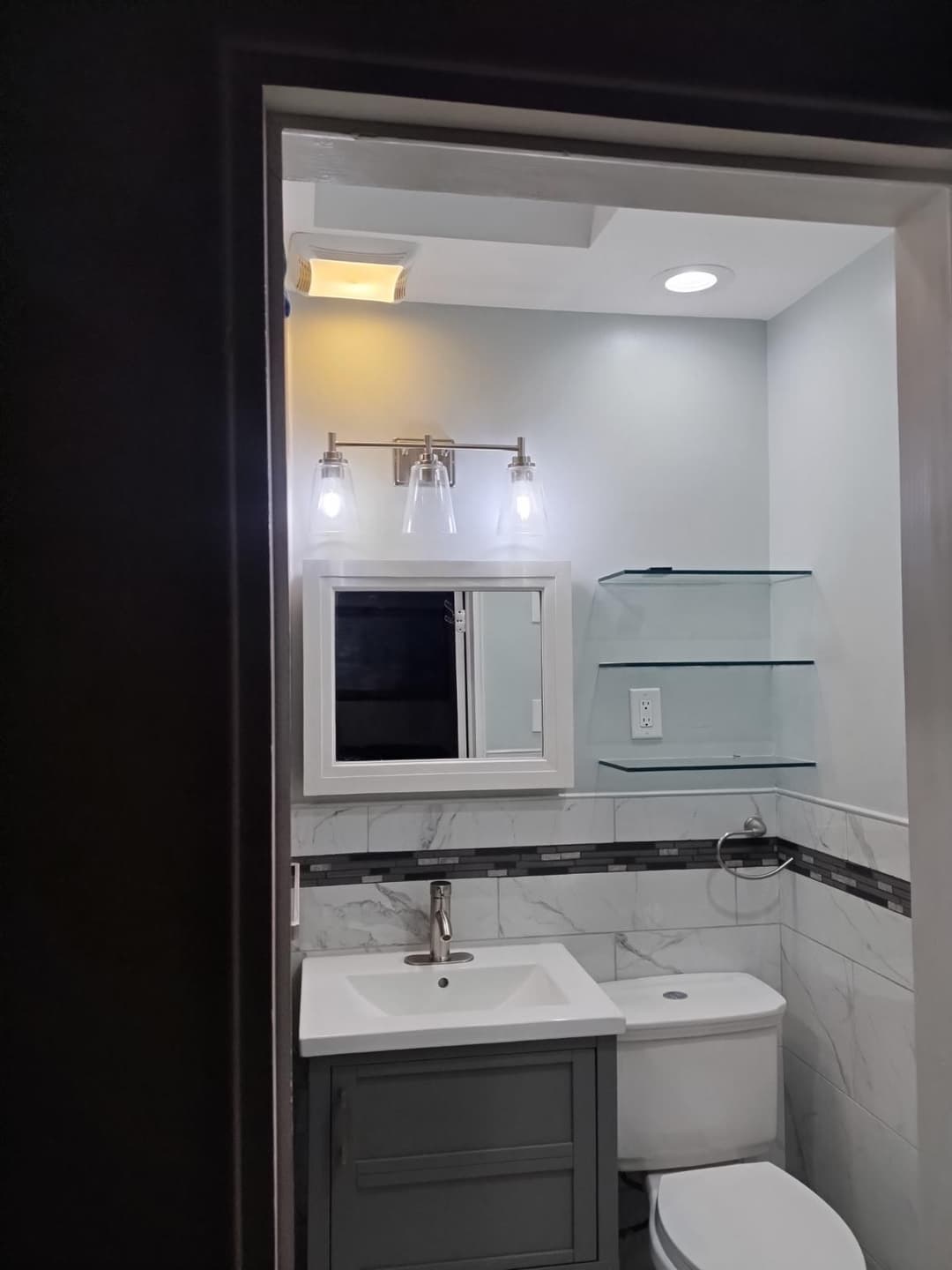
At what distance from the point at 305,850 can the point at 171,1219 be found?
151 cm

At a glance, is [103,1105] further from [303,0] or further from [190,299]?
[303,0]

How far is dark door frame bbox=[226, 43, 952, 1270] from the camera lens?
22.9 inches

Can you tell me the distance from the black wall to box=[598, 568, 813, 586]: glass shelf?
1629mm

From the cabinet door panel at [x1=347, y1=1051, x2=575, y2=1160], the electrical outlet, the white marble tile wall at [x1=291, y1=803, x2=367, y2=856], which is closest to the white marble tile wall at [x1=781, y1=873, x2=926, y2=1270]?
the electrical outlet

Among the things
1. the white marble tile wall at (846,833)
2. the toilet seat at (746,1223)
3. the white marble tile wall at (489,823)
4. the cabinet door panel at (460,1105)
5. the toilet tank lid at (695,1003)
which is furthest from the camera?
the white marble tile wall at (489,823)

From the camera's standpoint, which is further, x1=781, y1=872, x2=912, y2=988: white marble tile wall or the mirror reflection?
the mirror reflection

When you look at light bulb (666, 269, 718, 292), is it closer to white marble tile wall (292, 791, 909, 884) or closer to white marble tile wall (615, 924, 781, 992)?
white marble tile wall (292, 791, 909, 884)

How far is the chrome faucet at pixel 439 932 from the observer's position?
1979mm

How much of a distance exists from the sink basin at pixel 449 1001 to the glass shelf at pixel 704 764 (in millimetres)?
438

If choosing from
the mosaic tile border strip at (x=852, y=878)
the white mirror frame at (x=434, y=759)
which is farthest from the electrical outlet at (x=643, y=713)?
the mosaic tile border strip at (x=852, y=878)

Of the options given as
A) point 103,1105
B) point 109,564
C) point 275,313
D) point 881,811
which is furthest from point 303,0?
point 881,811

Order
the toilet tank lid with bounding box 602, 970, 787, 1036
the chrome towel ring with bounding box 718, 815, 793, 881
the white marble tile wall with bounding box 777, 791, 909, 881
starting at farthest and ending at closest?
the chrome towel ring with bounding box 718, 815, 793, 881 < the toilet tank lid with bounding box 602, 970, 787, 1036 < the white marble tile wall with bounding box 777, 791, 909, 881

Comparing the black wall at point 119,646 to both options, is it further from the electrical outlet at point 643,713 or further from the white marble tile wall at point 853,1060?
the electrical outlet at point 643,713

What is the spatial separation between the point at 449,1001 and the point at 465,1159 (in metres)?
0.32
